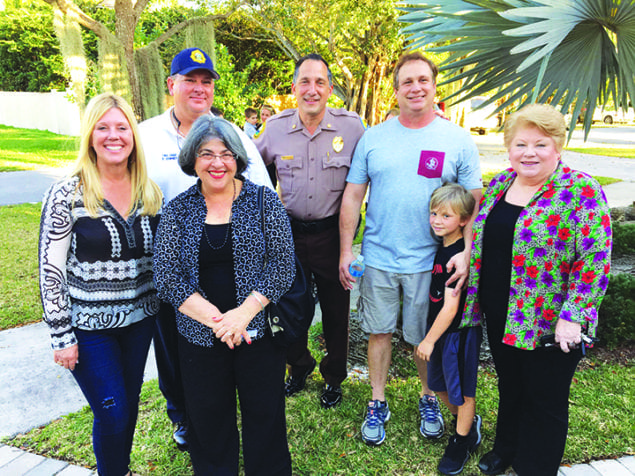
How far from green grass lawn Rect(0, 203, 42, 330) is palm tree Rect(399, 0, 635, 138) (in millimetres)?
4596

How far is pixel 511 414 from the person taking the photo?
8.40ft

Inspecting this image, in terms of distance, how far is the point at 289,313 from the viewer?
226 cm

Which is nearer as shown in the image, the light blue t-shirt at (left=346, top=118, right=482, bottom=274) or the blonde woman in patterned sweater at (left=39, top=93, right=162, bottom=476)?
the blonde woman in patterned sweater at (left=39, top=93, right=162, bottom=476)

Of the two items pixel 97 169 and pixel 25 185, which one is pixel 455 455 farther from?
pixel 25 185

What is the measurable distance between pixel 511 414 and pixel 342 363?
1.18m

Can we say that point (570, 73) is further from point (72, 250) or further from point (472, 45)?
point (72, 250)

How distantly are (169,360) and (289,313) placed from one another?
3.21 ft

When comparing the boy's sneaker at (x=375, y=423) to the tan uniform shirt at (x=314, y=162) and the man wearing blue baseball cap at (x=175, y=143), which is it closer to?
the man wearing blue baseball cap at (x=175, y=143)

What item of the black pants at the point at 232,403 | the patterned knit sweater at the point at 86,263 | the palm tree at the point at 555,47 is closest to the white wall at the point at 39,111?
the palm tree at the point at 555,47

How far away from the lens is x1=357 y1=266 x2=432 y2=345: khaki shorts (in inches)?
109

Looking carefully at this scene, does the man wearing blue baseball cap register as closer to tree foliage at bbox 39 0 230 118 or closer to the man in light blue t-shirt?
the man in light blue t-shirt

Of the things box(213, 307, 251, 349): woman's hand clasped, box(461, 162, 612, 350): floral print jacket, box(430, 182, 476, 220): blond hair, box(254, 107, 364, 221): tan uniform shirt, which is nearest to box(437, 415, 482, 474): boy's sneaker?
box(461, 162, 612, 350): floral print jacket

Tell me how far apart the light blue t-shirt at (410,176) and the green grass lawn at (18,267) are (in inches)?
151

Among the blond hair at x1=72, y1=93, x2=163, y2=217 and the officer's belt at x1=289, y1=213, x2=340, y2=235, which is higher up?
the blond hair at x1=72, y1=93, x2=163, y2=217
